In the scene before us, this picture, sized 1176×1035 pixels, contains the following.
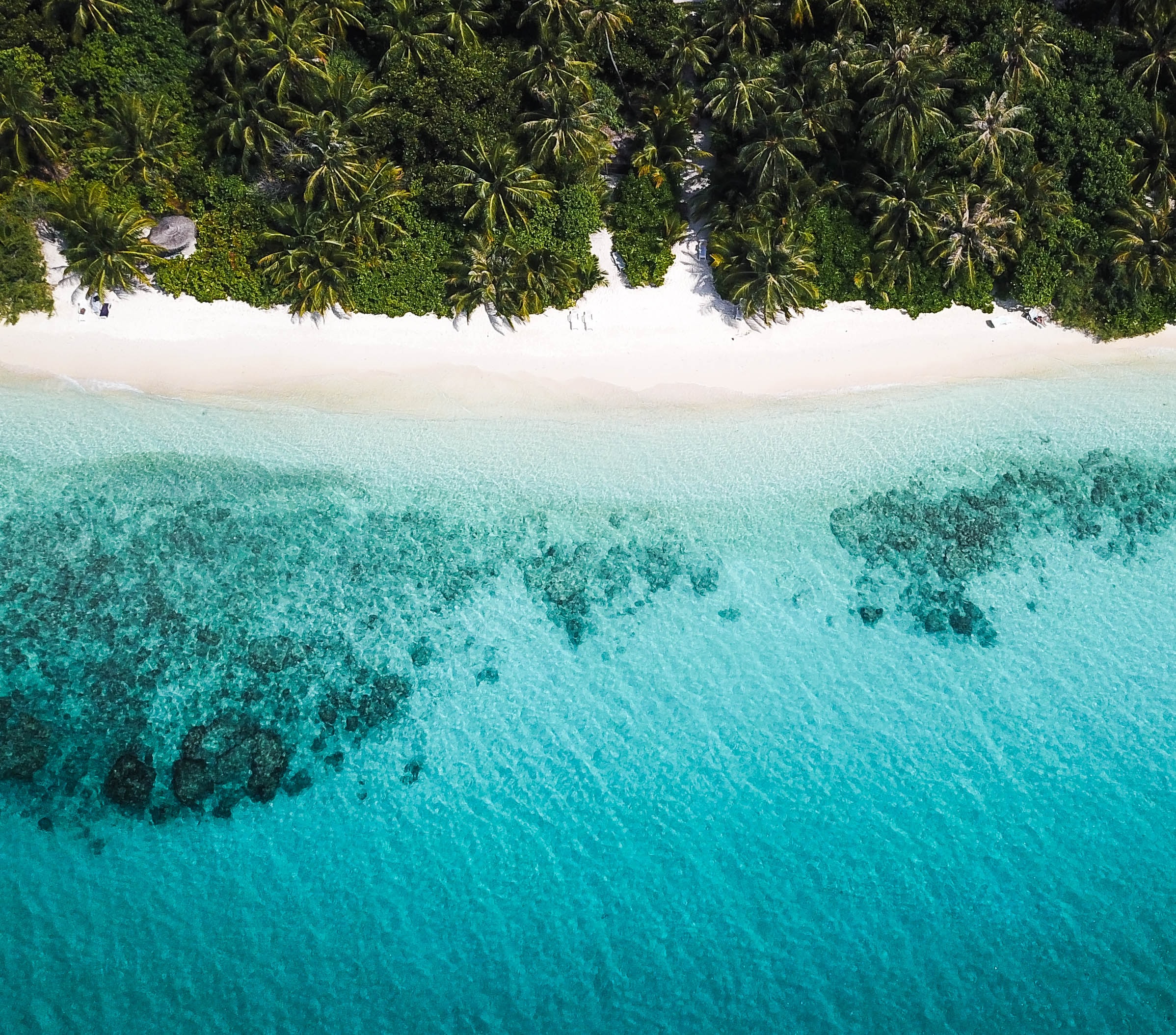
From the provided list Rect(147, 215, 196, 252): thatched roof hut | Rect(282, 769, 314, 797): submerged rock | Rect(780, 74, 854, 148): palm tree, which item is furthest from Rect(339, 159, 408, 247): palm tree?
Rect(282, 769, 314, 797): submerged rock

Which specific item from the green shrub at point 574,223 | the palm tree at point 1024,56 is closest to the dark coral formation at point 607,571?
the green shrub at point 574,223

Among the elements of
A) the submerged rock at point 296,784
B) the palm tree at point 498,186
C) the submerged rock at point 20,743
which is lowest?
the submerged rock at point 296,784

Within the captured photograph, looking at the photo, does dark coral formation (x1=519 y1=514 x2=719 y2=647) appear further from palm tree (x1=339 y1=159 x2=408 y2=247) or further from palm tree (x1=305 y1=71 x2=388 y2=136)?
palm tree (x1=305 y1=71 x2=388 y2=136)

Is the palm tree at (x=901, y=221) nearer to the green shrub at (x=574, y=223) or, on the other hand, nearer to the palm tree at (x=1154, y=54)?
the palm tree at (x=1154, y=54)

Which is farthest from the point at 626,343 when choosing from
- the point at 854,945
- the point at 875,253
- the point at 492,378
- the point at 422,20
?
the point at 854,945

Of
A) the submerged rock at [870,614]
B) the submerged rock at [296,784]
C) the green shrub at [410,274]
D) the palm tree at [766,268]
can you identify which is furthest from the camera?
the green shrub at [410,274]

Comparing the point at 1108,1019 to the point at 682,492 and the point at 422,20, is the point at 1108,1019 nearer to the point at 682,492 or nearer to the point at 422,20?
the point at 682,492

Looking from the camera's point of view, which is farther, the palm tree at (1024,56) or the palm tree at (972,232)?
the palm tree at (1024,56)
